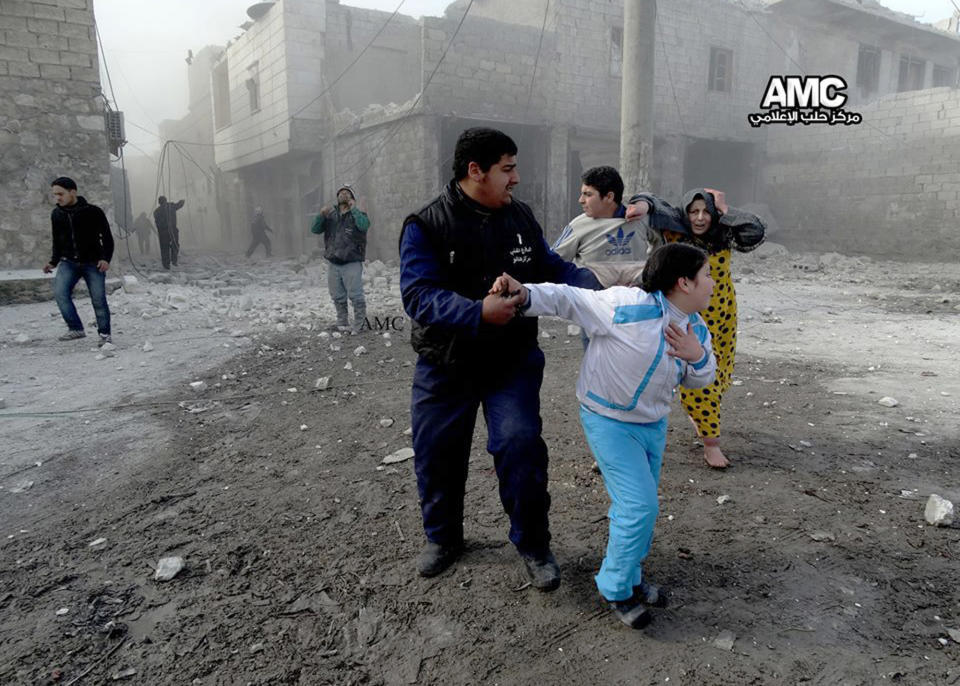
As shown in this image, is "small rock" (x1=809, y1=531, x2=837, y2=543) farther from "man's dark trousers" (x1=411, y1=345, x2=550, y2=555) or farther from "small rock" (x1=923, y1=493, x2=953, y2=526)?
"man's dark trousers" (x1=411, y1=345, x2=550, y2=555)

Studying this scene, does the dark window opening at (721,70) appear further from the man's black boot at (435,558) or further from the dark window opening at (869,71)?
the man's black boot at (435,558)

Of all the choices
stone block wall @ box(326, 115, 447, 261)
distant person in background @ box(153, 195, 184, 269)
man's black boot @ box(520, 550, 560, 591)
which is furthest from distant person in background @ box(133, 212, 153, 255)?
man's black boot @ box(520, 550, 560, 591)

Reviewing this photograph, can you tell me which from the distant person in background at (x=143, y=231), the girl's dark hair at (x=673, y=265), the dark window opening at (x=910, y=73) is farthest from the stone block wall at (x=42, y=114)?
the dark window opening at (x=910, y=73)

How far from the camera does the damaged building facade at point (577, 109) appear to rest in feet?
49.6

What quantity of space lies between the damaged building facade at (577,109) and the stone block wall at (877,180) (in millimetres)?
36

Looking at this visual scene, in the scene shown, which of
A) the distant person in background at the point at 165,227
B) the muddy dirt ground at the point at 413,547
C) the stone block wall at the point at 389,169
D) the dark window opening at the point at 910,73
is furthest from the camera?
the dark window opening at the point at 910,73

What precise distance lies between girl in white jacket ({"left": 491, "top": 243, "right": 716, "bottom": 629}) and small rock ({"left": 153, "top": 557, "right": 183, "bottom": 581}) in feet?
5.30

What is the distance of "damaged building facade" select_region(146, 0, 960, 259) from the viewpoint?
15109mm

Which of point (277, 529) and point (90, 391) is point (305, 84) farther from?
point (277, 529)

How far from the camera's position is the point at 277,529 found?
2.86 metres

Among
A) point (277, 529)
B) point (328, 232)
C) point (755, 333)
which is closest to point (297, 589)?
point (277, 529)

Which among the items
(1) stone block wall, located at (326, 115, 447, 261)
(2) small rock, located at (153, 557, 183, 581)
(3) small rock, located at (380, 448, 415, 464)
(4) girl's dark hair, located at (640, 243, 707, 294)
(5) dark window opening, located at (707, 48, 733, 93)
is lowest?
(2) small rock, located at (153, 557, 183, 581)


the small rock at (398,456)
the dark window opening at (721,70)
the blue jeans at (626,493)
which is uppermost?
the dark window opening at (721,70)

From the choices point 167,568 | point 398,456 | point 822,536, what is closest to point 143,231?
point 398,456
